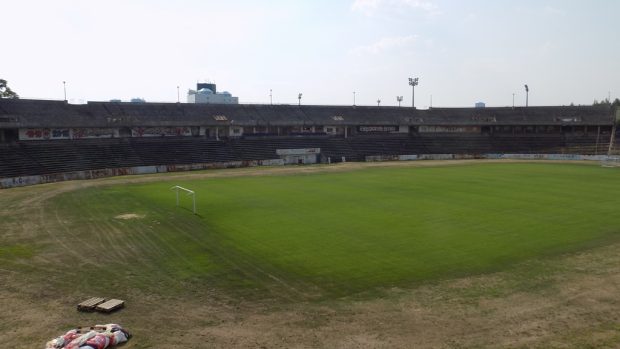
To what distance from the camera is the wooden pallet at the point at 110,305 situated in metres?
18.3

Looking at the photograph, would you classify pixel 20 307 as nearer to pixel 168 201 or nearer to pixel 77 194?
pixel 168 201

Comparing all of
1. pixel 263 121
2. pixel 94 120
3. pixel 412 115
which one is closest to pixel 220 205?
pixel 94 120

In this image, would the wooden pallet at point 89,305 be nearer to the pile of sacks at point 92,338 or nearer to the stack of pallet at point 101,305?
the stack of pallet at point 101,305

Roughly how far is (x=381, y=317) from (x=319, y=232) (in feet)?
43.0

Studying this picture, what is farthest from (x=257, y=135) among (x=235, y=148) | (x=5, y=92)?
(x=5, y=92)

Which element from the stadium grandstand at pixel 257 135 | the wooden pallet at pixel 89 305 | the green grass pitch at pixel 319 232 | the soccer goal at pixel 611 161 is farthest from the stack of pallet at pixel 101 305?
the soccer goal at pixel 611 161

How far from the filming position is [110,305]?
1861 cm

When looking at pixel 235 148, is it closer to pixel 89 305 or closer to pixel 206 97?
pixel 89 305

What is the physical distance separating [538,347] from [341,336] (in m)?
6.45

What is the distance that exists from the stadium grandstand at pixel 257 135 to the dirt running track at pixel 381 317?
4572 centimetres

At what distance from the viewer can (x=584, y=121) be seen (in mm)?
103938

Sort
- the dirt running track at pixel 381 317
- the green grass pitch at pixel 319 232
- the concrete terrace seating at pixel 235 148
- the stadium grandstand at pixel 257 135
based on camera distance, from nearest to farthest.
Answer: the dirt running track at pixel 381 317, the green grass pitch at pixel 319 232, the concrete terrace seating at pixel 235 148, the stadium grandstand at pixel 257 135

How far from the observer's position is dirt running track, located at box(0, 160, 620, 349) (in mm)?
16094

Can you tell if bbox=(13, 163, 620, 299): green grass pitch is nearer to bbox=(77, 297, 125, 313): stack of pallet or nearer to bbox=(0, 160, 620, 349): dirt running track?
bbox=(0, 160, 620, 349): dirt running track
